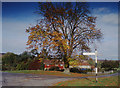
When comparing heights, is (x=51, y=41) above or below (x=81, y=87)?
above

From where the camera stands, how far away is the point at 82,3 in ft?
62.7

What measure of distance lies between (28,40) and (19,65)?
1047cm

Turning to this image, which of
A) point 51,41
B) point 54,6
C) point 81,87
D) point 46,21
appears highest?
point 54,6

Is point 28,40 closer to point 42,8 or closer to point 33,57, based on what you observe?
point 42,8

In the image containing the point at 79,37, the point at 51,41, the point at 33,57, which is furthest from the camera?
the point at 33,57

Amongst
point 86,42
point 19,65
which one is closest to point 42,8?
point 86,42

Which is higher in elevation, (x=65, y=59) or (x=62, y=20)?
(x=62, y=20)

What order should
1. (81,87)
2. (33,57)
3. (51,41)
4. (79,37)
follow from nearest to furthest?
(81,87)
(51,41)
(79,37)
(33,57)

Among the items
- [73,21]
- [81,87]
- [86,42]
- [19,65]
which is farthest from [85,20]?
[19,65]

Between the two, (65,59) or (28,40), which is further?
(65,59)

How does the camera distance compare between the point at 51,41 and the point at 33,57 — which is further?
the point at 33,57

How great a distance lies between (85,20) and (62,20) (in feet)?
10.7

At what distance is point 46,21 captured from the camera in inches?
762

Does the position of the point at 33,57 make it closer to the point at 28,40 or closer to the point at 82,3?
the point at 28,40
